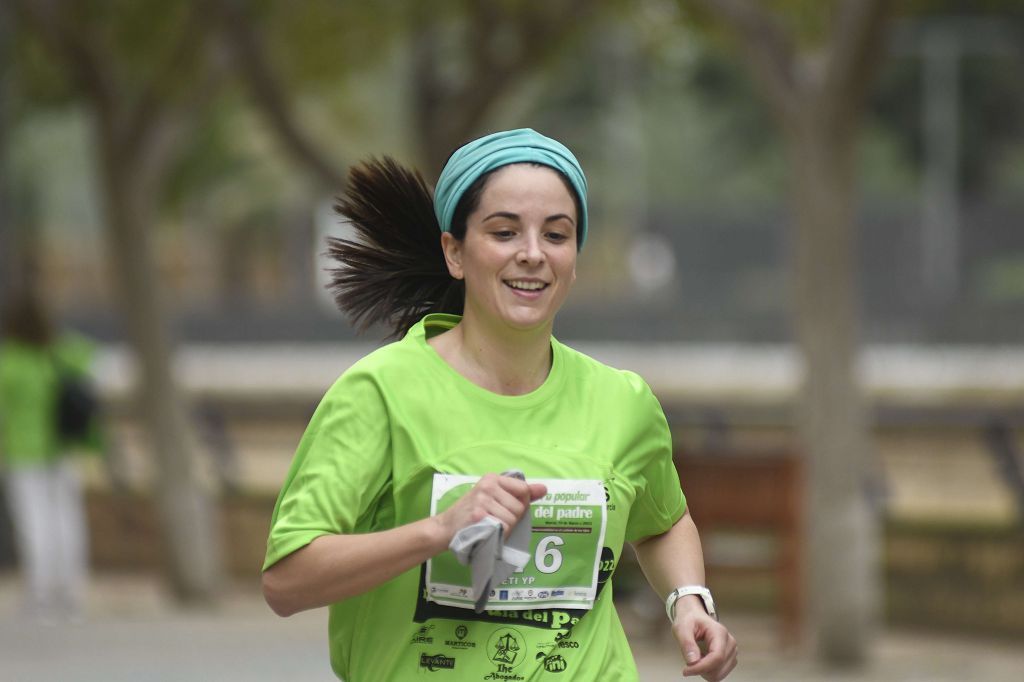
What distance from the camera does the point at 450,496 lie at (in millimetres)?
3117

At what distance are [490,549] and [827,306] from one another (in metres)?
7.28

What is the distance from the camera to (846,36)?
371 inches

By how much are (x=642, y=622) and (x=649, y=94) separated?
4456 cm

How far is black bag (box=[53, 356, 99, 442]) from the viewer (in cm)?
1183

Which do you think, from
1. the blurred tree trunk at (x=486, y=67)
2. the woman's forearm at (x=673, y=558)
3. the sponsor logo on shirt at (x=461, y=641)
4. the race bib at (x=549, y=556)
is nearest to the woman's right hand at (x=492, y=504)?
the race bib at (x=549, y=556)

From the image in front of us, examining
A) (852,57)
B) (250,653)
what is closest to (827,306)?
(852,57)

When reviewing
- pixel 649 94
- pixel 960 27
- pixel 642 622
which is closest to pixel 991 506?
pixel 642 622

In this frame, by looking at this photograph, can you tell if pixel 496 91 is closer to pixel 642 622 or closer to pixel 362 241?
pixel 642 622

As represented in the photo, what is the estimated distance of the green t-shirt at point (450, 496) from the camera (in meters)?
3.10

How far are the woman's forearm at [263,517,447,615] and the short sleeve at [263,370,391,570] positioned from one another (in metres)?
0.02

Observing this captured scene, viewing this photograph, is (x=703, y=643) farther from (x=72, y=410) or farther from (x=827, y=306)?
(x=72, y=410)

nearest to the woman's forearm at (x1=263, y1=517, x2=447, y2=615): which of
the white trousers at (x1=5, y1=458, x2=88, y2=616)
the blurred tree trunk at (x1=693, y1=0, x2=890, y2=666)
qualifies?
the blurred tree trunk at (x1=693, y1=0, x2=890, y2=666)

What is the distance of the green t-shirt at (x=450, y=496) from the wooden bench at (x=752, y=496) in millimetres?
7379

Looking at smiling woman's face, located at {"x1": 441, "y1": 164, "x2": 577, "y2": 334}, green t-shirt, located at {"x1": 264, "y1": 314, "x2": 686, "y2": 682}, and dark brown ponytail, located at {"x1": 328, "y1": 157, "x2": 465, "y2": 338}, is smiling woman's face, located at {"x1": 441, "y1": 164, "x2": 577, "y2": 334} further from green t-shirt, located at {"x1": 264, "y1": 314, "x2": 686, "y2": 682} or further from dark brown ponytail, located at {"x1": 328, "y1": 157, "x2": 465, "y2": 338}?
dark brown ponytail, located at {"x1": 328, "y1": 157, "x2": 465, "y2": 338}
